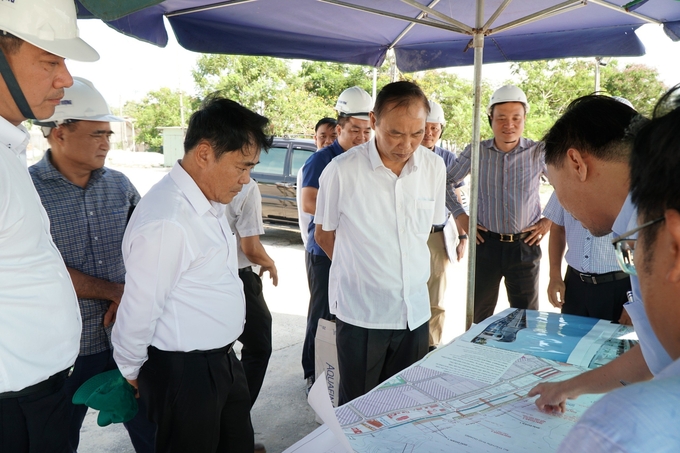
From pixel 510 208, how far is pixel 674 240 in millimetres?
2858

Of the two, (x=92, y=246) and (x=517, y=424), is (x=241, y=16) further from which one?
(x=517, y=424)

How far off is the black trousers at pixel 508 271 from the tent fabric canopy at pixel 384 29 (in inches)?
53.9

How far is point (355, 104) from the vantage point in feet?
12.1

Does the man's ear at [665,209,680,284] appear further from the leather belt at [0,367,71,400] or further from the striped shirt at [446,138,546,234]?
the striped shirt at [446,138,546,234]

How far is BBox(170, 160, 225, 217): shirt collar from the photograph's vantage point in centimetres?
166

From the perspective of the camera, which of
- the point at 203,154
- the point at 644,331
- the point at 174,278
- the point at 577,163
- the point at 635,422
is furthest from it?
the point at 203,154

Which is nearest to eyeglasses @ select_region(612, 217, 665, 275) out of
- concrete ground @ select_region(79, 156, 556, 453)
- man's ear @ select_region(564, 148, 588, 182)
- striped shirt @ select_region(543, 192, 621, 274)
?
man's ear @ select_region(564, 148, 588, 182)

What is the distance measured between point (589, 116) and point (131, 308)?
4.80 feet

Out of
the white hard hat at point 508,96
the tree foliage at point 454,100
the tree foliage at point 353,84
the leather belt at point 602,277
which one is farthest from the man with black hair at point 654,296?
the tree foliage at point 454,100

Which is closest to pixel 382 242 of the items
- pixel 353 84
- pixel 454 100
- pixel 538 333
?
pixel 538 333

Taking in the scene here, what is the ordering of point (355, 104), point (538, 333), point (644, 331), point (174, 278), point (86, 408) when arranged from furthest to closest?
1. point (355, 104)
2. point (86, 408)
3. point (538, 333)
4. point (174, 278)
5. point (644, 331)

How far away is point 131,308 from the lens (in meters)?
1.59

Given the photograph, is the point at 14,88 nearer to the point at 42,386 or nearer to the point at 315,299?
the point at 42,386

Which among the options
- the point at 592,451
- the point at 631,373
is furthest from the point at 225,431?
the point at 592,451
